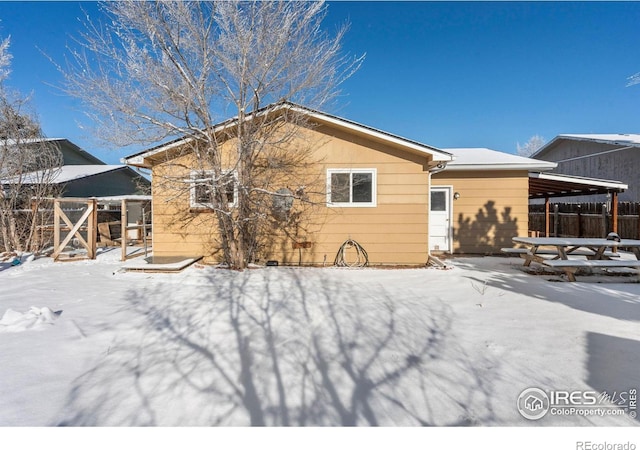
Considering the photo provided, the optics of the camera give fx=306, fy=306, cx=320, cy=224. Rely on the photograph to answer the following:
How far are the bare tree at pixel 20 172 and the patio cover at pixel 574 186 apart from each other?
14150 mm

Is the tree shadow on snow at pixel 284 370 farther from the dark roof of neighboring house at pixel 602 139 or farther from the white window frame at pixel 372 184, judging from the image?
the dark roof of neighboring house at pixel 602 139

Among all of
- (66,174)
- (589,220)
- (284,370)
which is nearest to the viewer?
(284,370)

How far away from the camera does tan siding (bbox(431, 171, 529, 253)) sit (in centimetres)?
842

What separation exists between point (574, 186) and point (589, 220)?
13.5 feet

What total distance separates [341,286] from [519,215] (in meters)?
6.25

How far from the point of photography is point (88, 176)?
13.2m

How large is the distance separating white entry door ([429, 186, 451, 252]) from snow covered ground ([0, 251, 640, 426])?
3.75 meters

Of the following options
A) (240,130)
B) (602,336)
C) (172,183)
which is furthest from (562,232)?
(172,183)

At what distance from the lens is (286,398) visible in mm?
2107

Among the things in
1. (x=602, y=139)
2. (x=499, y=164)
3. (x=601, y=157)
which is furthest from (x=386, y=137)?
(x=601, y=157)

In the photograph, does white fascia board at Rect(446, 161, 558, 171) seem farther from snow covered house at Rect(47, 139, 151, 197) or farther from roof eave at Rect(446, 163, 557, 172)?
snow covered house at Rect(47, 139, 151, 197)

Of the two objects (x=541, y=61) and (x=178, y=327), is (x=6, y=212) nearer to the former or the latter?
(x=178, y=327)

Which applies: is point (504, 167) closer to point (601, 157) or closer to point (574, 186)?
point (574, 186)

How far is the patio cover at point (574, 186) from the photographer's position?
8148 mm
